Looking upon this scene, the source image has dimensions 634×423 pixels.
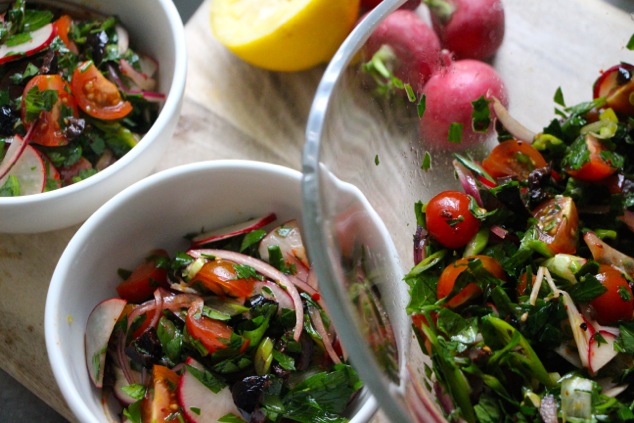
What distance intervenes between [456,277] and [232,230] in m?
0.41

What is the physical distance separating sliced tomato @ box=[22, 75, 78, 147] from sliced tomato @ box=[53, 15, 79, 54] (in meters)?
0.11

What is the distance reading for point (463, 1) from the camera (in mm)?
1382

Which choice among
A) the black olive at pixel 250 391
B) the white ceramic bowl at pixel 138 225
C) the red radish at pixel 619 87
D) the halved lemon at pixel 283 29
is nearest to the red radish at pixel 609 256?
the red radish at pixel 619 87

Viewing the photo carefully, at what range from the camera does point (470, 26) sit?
134 cm

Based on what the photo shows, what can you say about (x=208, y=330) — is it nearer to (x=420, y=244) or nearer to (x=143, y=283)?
(x=143, y=283)

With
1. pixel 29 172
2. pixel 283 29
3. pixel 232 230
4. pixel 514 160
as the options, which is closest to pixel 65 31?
pixel 29 172

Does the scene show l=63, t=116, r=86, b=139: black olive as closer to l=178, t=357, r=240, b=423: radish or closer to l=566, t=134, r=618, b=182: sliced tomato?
l=178, t=357, r=240, b=423: radish

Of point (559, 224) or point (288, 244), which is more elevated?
point (559, 224)

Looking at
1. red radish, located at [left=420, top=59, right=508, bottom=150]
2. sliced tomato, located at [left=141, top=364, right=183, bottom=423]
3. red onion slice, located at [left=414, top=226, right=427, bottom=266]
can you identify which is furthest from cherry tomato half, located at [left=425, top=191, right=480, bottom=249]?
sliced tomato, located at [left=141, top=364, right=183, bottom=423]

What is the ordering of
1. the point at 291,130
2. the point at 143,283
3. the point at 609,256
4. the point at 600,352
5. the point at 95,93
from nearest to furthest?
the point at 600,352, the point at 609,256, the point at 143,283, the point at 95,93, the point at 291,130

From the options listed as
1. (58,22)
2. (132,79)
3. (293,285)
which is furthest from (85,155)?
(293,285)

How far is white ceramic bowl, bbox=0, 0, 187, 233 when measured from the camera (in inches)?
46.3

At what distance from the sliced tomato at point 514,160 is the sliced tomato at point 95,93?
2.12 ft

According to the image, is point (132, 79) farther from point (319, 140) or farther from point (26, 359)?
point (319, 140)
